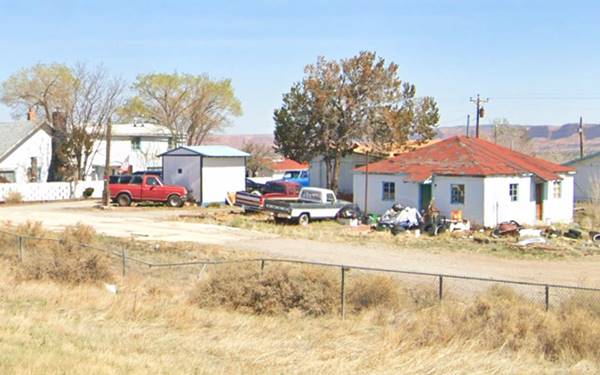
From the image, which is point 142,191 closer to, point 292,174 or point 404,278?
point 292,174

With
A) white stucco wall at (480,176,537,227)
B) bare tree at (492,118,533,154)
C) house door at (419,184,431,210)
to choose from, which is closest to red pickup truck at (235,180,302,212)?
house door at (419,184,431,210)

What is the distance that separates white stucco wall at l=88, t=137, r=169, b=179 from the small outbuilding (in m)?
13.5

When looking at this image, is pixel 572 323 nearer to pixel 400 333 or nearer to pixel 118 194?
pixel 400 333

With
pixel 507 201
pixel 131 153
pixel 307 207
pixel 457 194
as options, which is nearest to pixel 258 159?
pixel 131 153

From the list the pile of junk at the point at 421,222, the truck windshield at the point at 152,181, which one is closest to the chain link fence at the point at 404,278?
the pile of junk at the point at 421,222

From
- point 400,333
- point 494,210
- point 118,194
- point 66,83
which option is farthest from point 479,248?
point 66,83

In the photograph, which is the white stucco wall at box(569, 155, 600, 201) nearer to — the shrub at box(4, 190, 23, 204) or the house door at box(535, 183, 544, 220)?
the house door at box(535, 183, 544, 220)

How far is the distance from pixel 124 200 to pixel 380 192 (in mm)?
14470

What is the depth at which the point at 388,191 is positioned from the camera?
139ft

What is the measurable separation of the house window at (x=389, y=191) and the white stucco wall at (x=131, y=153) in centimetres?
2501

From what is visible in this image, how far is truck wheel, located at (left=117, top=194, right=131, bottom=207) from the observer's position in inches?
1842

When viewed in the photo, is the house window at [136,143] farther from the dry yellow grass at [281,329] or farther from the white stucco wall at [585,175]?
the dry yellow grass at [281,329]

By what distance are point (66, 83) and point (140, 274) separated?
164 feet

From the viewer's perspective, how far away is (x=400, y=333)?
14188 mm
